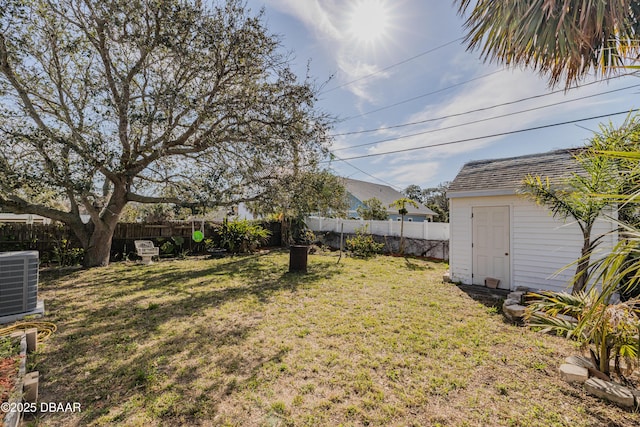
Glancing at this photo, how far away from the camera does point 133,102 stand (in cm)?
→ 702

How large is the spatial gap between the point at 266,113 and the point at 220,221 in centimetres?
738

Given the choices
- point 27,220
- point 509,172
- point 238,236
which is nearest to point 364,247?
point 238,236

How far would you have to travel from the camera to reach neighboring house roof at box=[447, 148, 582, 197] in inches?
238

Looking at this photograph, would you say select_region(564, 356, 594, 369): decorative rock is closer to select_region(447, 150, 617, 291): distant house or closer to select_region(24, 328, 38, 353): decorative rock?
select_region(447, 150, 617, 291): distant house

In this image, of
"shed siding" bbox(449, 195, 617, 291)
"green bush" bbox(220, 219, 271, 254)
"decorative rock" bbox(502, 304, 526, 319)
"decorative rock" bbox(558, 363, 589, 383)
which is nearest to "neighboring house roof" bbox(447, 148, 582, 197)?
"shed siding" bbox(449, 195, 617, 291)

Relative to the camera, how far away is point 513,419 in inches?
92.7

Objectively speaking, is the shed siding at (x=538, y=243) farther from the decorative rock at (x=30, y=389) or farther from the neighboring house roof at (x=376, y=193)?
the neighboring house roof at (x=376, y=193)

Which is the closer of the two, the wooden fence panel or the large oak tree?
the large oak tree

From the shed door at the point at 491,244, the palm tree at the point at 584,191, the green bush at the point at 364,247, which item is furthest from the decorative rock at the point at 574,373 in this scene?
the green bush at the point at 364,247

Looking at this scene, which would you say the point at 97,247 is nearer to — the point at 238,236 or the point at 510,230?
the point at 238,236

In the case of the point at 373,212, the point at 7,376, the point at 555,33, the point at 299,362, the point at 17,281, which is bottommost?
the point at 299,362

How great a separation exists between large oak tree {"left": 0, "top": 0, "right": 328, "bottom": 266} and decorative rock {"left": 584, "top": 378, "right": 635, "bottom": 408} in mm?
7450

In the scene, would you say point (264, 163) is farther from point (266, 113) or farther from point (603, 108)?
point (603, 108)

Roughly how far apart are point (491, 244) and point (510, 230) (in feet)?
1.86
